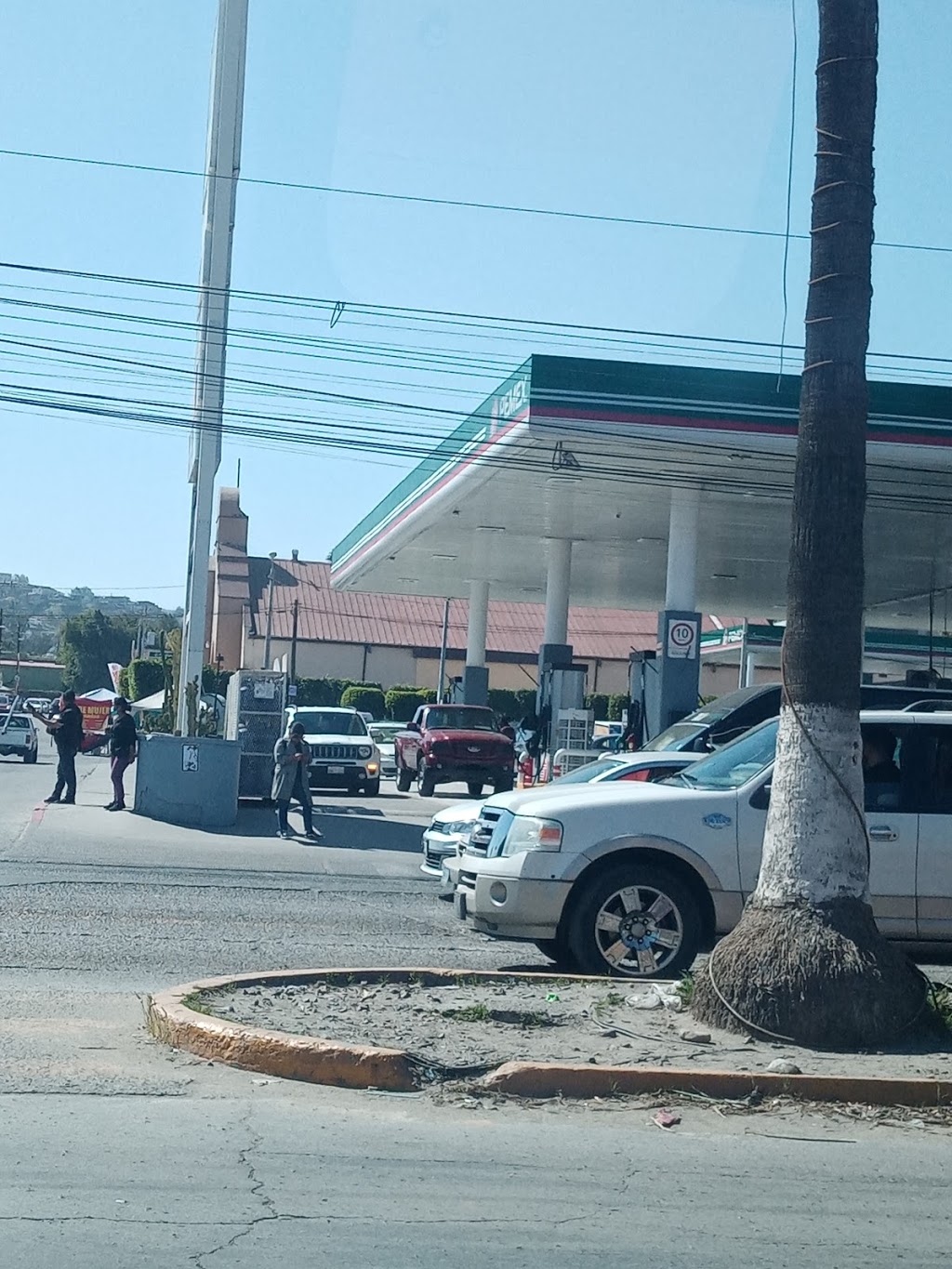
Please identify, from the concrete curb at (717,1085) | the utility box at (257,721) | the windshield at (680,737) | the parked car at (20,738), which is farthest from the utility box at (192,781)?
the parked car at (20,738)

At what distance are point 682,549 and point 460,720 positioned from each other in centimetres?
655

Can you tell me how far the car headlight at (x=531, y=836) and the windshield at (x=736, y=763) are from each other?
110cm

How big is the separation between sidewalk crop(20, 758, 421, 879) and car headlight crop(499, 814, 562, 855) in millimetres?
6795

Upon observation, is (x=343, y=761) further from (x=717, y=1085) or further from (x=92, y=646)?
(x=92, y=646)

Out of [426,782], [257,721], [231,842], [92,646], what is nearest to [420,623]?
[426,782]

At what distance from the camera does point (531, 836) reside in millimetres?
9602

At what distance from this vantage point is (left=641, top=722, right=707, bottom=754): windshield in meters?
15.0

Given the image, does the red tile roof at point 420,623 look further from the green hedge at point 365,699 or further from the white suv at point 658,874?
the white suv at point 658,874

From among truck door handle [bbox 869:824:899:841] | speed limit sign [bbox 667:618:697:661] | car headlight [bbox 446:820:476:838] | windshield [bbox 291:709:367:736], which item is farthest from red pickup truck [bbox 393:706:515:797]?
truck door handle [bbox 869:824:899:841]

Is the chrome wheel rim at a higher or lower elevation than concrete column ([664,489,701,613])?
lower

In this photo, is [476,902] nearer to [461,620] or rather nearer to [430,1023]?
[430,1023]

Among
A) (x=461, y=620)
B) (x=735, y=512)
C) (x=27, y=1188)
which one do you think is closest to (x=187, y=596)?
(x=735, y=512)

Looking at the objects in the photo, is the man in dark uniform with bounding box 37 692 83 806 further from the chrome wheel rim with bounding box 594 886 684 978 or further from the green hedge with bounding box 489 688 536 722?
the green hedge with bounding box 489 688 536 722

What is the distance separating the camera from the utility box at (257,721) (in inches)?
916
